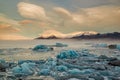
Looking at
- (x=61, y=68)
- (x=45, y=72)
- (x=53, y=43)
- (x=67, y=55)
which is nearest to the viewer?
(x=45, y=72)

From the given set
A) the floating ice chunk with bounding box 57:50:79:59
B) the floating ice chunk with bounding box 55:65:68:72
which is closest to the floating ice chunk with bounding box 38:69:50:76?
the floating ice chunk with bounding box 55:65:68:72

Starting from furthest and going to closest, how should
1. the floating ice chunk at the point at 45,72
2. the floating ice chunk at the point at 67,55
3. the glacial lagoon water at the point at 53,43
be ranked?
the glacial lagoon water at the point at 53,43 → the floating ice chunk at the point at 67,55 → the floating ice chunk at the point at 45,72

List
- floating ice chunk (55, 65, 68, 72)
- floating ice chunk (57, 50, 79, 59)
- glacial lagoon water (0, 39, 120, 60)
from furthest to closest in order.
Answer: glacial lagoon water (0, 39, 120, 60)
floating ice chunk (57, 50, 79, 59)
floating ice chunk (55, 65, 68, 72)

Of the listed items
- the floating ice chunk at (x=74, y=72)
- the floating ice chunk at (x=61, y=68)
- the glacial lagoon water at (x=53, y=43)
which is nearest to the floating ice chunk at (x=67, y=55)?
the glacial lagoon water at (x=53, y=43)

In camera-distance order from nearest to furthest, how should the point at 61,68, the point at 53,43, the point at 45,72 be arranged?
1. the point at 45,72
2. the point at 61,68
3. the point at 53,43

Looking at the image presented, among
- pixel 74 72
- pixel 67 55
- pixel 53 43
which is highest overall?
pixel 53 43

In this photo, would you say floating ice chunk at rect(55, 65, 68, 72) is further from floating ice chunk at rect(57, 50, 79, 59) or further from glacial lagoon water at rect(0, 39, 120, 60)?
glacial lagoon water at rect(0, 39, 120, 60)

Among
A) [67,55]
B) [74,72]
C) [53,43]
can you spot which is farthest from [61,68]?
[53,43]

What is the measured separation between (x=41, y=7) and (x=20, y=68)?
1.18 m

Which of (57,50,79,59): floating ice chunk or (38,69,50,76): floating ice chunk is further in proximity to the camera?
(57,50,79,59): floating ice chunk

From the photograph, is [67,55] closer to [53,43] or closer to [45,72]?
[45,72]

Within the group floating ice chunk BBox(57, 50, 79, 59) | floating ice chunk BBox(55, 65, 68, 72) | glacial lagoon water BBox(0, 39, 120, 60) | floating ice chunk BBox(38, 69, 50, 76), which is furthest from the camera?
glacial lagoon water BBox(0, 39, 120, 60)

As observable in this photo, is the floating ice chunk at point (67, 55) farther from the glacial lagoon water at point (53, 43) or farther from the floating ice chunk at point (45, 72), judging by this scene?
the floating ice chunk at point (45, 72)

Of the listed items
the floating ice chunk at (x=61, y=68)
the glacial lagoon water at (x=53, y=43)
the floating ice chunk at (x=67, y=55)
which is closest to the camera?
the floating ice chunk at (x=61, y=68)
